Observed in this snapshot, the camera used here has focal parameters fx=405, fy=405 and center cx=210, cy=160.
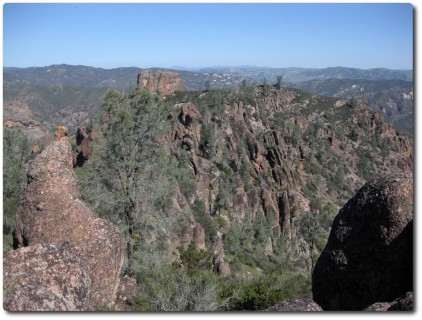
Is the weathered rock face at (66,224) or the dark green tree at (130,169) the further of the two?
the dark green tree at (130,169)

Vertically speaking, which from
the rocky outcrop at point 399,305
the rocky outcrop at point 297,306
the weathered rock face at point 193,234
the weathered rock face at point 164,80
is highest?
the weathered rock face at point 164,80

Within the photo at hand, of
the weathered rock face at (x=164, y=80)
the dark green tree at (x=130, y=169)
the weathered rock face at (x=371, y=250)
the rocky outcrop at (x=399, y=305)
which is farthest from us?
the weathered rock face at (x=164, y=80)

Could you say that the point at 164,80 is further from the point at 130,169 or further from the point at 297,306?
the point at 297,306

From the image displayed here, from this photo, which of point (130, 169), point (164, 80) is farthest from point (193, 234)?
point (164, 80)

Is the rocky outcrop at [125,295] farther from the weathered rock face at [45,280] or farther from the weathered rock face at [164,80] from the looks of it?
the weathered rock face at [164,80]

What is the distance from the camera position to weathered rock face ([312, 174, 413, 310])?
759cm

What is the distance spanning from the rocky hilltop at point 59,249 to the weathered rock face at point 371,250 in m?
4.63

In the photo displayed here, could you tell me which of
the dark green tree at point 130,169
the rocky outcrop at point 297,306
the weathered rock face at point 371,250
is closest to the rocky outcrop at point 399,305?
the weathered rock face at point 371,250

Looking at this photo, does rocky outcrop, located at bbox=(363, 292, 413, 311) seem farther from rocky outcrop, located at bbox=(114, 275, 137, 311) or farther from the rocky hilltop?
rocky outcrop, located at bbox=(114, 275, 137, 311)

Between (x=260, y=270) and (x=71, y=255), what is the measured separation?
29395mm

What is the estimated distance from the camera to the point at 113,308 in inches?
316

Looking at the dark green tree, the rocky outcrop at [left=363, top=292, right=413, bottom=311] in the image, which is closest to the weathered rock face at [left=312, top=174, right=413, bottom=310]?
the rocky outcrop at [left=363, top=292, right=413, bottom=311]

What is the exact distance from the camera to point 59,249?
645 centimetres

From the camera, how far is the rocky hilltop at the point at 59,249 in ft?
19.7
